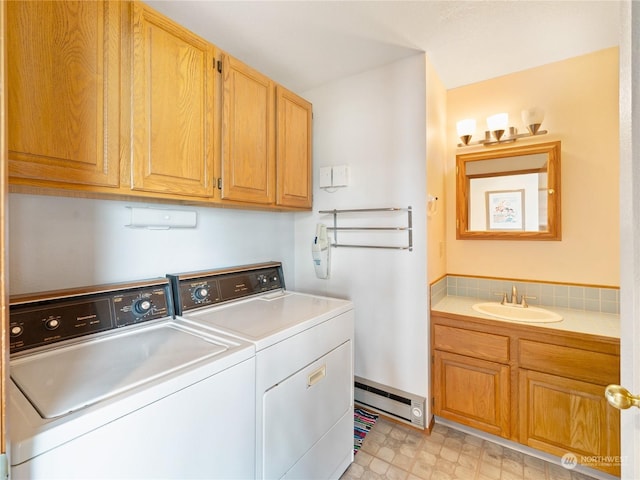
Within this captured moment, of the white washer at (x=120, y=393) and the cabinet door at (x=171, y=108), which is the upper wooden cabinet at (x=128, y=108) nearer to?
the cabinet door at (x=171, y=108)

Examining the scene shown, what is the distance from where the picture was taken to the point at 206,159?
1.45 m

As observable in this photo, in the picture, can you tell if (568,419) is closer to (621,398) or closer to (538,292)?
(538,292)

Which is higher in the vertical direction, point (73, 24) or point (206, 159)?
point (73, 24)

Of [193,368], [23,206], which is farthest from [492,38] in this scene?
[23,206]

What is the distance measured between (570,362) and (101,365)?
2.20 metres

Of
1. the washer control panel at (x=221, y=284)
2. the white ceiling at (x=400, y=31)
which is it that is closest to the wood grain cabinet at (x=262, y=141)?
the white ceiling at (x=400, y=31)

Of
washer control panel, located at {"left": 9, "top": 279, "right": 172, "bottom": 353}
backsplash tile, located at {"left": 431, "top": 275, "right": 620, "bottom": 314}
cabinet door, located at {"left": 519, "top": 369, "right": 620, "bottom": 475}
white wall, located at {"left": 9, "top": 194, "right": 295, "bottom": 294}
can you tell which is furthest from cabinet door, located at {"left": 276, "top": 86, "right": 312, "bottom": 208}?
cabinet door, located at {"left": 519, "top": 369, "right": 620, "bottom": 475}

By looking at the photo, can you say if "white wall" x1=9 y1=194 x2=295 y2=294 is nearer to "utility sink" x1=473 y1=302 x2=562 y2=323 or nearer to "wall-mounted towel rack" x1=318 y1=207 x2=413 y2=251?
"wall-mounted towel rack" x1=318 y1=207 x2=413 y2=251

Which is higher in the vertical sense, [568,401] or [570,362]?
[570,362]

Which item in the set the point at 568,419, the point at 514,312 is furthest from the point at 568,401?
the point at 514,312

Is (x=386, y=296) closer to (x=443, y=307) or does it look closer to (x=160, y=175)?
(x=443, y=307)

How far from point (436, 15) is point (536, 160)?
3.99ft

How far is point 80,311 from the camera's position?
117 centimetres

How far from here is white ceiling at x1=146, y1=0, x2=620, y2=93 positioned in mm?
1535
